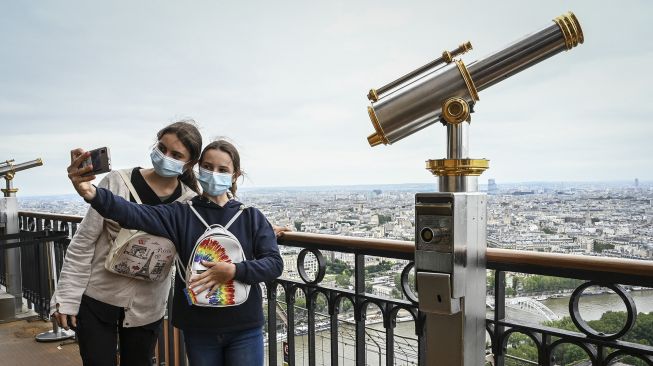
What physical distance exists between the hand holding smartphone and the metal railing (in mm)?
772

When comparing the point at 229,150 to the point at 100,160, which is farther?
the point at 229,150

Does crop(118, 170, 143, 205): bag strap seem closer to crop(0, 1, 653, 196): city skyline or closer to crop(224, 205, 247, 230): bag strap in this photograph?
crop(224, 205, 247, 230): bag strap

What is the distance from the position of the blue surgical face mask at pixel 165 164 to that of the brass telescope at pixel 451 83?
0.84m

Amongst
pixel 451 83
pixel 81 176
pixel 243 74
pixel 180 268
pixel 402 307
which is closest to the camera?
pixel 451 83

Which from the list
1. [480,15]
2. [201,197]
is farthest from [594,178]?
[201,197]

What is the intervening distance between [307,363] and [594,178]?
1579 millimetres

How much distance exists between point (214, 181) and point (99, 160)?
1.32ft

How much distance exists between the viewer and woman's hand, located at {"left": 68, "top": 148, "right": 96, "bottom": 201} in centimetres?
155

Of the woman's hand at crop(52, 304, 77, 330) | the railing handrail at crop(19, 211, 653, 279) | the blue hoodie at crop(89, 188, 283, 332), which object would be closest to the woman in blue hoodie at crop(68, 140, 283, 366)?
the blue hoodie at crop(89, 188, 283, 332)

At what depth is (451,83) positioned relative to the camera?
1.37 m

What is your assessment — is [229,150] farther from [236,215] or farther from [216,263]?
[216,263]

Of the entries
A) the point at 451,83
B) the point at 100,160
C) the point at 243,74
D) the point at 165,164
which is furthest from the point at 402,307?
the point at 243,74

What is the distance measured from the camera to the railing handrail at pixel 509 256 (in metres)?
1.17

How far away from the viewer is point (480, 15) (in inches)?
113
